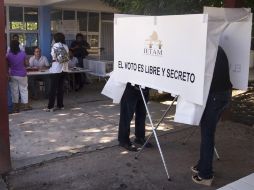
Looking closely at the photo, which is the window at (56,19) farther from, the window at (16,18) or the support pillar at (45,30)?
the window at (16,18)

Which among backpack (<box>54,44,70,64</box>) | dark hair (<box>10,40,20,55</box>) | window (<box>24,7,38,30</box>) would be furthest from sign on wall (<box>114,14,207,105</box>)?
window (<box>24,7,38,30</box>)

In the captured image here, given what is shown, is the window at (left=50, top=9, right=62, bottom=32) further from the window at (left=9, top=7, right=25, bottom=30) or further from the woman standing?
the woman standing

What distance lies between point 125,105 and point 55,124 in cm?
214

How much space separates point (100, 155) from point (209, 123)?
1846 mm

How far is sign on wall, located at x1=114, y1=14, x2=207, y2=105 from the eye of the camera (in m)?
3.91

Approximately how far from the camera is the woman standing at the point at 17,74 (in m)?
8.13

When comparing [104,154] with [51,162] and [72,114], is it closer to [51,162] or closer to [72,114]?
[51,162]

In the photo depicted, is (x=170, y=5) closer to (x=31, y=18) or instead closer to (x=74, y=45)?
(x=74, y=45)

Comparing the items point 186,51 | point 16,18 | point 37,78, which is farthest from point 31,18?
point 186,51

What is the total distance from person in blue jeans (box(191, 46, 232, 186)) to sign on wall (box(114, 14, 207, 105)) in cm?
31

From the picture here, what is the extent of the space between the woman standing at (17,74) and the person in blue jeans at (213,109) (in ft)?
16.8

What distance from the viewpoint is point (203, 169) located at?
4457 mm

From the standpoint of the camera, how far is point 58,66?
818 centimetres

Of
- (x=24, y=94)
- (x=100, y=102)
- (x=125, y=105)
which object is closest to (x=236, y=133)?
(x=125, y=105)
